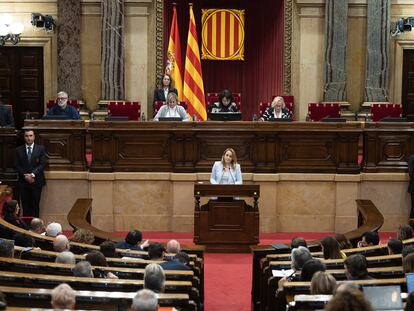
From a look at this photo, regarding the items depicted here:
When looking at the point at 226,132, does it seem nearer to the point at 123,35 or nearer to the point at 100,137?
the point at 100,137

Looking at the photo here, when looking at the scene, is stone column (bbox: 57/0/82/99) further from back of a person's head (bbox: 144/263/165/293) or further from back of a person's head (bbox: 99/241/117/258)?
back of a person's head (bbox: 144/263/165/293)

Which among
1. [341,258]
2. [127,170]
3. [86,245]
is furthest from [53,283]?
[127,170]

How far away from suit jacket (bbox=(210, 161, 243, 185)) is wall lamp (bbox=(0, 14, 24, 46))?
250 inches

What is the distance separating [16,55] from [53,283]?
11.1 metres

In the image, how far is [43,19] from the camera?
16.2 metres

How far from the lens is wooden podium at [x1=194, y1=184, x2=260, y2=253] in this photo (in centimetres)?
1120

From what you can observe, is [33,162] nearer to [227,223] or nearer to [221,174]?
[221,174]

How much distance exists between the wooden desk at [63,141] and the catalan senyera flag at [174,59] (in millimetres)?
3791

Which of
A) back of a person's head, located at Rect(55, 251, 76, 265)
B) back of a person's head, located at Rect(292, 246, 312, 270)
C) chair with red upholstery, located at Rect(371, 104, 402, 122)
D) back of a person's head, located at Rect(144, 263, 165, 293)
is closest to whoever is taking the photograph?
back of a person's head, located at Rect(144, 263, 165, 293)

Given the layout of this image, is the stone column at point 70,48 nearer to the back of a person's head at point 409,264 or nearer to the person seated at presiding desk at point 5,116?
the person seated at presiding desk at point 5,116

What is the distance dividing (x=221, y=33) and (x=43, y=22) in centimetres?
367

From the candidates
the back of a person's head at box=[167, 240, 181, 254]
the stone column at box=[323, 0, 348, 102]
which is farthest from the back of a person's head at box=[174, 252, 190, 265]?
the stone column at box=[323, 0, 348, 102]

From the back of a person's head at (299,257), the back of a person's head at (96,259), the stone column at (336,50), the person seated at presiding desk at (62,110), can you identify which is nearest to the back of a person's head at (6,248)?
the back of a person's head at (96,259)

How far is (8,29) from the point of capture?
52.7 feet
